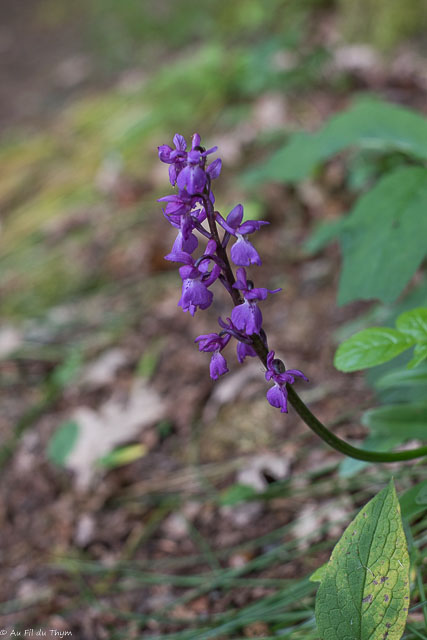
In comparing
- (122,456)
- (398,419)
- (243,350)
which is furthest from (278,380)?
(122,456)

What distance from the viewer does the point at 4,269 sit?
15.4 ft

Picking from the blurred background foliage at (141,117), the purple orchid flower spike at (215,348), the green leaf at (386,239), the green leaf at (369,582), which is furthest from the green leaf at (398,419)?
the blurred background foliage at (141,117)

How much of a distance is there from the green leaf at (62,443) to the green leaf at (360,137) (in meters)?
1.56

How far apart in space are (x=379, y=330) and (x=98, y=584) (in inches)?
61.7

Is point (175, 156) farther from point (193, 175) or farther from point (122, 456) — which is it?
point (122, 456)

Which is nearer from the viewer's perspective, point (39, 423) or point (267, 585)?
point (267, 585)

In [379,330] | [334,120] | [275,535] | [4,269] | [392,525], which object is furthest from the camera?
[4,269]

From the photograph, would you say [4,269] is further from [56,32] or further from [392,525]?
[56,32]

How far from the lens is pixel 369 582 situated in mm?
1234

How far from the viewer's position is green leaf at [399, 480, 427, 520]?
1466mm

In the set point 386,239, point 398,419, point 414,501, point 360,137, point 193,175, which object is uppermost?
point 360,137

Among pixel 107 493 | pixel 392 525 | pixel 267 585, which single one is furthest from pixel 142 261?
pixel 392 525

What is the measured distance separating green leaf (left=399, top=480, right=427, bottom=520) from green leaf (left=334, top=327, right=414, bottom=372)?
0.34m

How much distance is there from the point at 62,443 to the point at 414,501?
6.22 feet
